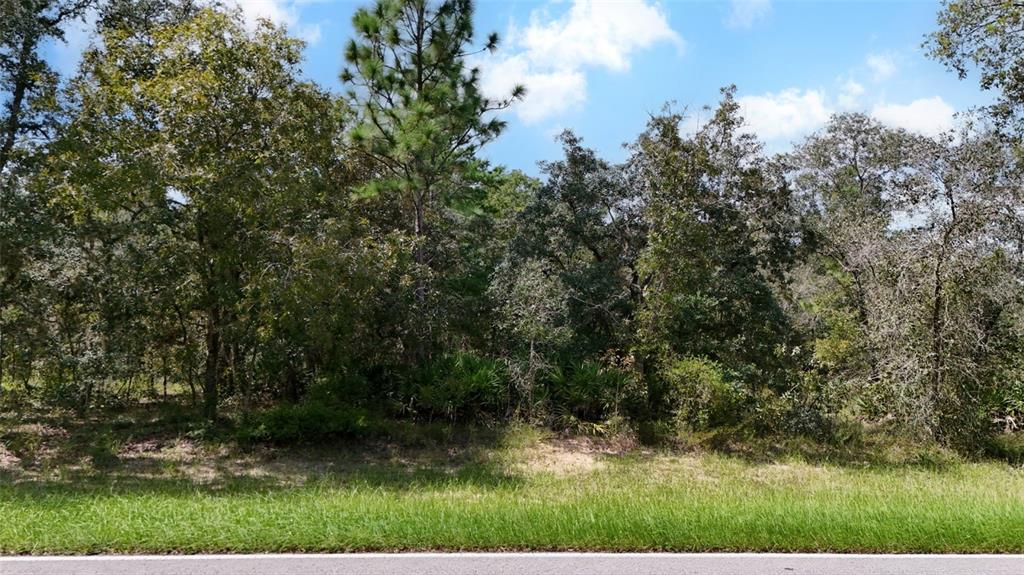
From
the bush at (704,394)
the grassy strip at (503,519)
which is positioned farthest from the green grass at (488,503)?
the bush at (704,394)

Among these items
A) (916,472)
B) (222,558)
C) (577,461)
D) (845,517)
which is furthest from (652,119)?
(222,558)

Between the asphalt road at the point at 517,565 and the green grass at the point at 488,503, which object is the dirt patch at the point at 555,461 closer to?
the green grass at the point at 488,503

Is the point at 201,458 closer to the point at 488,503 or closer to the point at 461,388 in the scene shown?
the point at 461,388

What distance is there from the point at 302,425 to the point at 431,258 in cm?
512

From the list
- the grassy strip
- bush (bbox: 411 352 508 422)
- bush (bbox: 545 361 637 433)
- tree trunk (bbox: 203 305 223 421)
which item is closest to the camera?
the grassy strip

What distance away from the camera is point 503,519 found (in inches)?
239

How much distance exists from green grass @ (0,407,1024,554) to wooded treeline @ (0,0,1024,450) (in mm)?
1607

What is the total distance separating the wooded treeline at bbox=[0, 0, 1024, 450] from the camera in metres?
11.4

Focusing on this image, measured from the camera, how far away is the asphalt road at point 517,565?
16.1 ft

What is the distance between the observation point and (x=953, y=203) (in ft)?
40.7

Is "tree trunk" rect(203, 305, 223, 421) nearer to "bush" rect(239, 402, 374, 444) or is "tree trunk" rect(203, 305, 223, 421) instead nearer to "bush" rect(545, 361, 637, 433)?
"bush" rect(239, 402, 374, 444)

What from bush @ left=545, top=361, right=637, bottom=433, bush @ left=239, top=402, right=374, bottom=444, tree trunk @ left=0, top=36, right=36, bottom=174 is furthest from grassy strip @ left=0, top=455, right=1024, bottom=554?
tree trunk @ left=0, top=36, right=36, bottom=174

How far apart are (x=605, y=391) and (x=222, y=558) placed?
9614 millimetres

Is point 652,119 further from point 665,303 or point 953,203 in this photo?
point 953,203
